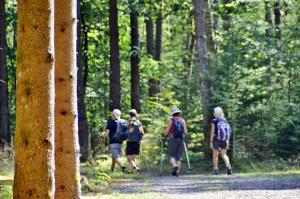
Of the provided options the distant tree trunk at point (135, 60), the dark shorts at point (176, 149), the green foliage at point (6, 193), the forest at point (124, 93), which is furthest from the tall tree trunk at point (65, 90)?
the distant tree trunk at point (135, 60)

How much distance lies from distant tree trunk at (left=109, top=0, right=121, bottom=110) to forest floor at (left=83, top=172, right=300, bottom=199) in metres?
8.48

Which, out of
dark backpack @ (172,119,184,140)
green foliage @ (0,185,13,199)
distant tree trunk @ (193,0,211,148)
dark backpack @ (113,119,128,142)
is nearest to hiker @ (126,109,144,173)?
dark backpack @ (113,119,128,142)

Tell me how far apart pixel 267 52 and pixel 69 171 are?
58.0 ft

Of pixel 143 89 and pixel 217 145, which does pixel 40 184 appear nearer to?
pixel 217 145

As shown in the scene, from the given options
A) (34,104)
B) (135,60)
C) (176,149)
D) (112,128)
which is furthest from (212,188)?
(135,60)

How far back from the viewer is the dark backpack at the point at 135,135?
61.7 feet

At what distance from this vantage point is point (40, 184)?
558 centimetres

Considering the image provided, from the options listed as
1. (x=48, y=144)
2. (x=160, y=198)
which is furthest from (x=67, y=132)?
(x=160, y=198)

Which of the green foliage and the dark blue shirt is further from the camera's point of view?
the dark blue shirt

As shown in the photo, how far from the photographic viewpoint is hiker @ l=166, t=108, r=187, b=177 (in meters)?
18.2

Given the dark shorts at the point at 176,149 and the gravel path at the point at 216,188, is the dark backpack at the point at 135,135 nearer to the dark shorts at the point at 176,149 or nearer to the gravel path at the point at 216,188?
the dark shorts at the point at 176,149

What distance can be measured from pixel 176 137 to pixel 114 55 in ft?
24.7

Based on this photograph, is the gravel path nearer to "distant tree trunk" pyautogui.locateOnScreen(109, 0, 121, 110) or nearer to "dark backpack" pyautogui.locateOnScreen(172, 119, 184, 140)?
"dark backpack" pyautogui.locateOnScreen(172, 119, 184, 140)

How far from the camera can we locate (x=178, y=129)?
1820 cm
